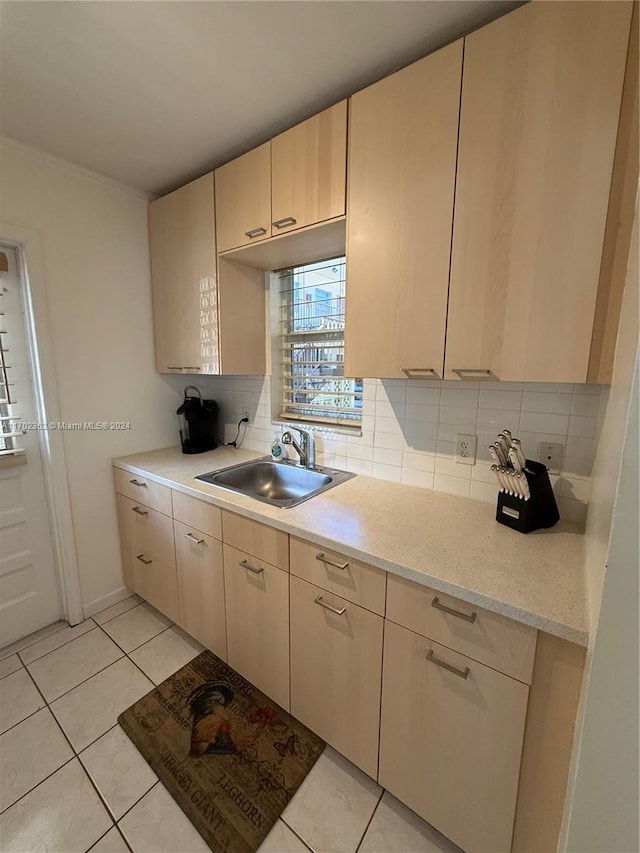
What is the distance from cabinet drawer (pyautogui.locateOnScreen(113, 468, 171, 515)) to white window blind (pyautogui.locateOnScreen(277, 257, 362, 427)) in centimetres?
82

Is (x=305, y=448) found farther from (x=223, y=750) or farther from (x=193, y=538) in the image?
(x=223, y=750)

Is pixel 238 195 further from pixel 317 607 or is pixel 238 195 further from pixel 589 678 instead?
Answer: pixel 589 678

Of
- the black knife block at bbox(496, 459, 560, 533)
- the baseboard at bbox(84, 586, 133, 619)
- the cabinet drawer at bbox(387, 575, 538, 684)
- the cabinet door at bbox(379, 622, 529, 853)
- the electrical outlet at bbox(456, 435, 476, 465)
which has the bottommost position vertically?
the baseboard at bbox(84, 586, 133, 619)

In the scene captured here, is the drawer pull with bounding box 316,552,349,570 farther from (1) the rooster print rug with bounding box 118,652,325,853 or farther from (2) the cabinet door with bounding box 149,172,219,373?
(2) the cabinet door with bounding box 149,172,219,373

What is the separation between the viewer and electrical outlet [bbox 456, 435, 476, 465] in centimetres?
141

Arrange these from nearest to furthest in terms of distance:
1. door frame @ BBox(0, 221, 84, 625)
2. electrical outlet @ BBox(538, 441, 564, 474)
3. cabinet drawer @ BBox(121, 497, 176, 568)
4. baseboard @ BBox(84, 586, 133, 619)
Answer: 1. electrical outlet @ BBox(538, 441, 564, 474)
2. door frame @ BBox(0, 221, 84, 625)
3. cabinet drawer @ BBox(121, 497, 176, 568)
4. baseboard @ BBox(84, 586, 133, 619)

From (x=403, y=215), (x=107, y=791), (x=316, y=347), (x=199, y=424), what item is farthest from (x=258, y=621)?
(x=403, y=215)

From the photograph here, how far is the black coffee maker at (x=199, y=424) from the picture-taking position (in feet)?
7.05

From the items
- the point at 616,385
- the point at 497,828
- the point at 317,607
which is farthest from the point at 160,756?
the point at 616,385

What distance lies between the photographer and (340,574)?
112 centimetres

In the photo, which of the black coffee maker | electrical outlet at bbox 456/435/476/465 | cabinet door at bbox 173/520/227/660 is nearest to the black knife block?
electrical outlet at bbox 456/435/476/465

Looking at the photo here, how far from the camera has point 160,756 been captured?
130cm

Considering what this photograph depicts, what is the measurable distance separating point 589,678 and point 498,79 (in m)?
1.46

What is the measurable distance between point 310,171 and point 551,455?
1411mm
